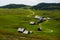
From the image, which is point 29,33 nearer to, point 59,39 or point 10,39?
point 59,39

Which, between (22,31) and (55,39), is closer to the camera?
(55,39)

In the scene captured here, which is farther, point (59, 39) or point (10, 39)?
point (59, 39)

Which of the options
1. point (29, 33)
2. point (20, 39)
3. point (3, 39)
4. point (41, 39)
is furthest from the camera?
point (29, 33)

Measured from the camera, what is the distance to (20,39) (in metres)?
77.2

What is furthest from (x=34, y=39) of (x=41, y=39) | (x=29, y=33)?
(x=29, y=33)

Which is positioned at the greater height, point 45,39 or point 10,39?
point 10,39

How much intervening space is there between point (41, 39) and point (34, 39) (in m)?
4.18

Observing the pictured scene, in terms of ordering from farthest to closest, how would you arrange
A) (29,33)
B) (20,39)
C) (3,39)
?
(29,33)
(20,39)
(3,39)

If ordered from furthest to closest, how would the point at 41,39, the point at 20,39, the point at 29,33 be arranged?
the point at 29,33, the point at 41,39, the point at 20,39

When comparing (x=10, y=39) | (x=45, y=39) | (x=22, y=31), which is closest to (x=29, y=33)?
(x=22, y=31)

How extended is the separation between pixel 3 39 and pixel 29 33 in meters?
31.0

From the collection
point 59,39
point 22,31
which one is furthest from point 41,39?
point 22,31

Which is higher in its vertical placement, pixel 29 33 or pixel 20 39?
pixel 20 39

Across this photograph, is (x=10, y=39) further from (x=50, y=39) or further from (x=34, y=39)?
(x=50, y=39)
